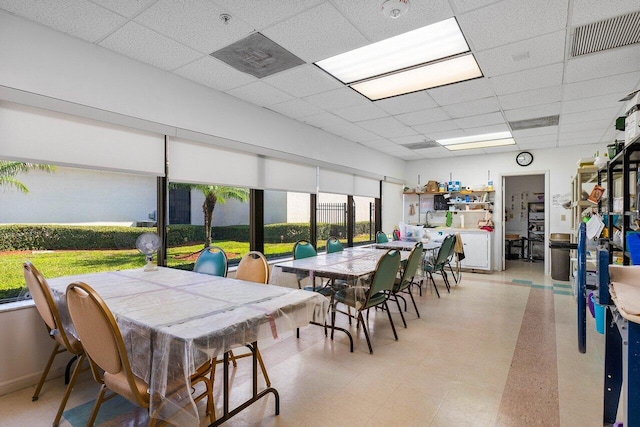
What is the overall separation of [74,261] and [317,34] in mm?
3025

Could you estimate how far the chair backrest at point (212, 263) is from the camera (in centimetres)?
312

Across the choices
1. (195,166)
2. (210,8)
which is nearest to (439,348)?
(195,166)

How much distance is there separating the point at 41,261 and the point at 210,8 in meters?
2.59

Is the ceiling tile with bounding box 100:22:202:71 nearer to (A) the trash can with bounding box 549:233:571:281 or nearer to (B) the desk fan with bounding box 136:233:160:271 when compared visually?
(B) the desk fan with bounding box 136:233:160:271

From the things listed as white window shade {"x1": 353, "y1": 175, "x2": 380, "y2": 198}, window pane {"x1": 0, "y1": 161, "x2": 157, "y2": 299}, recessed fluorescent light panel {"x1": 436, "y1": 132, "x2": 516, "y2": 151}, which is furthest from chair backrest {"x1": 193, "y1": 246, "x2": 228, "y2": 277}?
recessed fluorescent light panel {"x1": 436, "y1": 132, "x2": 516, "y2": 151}

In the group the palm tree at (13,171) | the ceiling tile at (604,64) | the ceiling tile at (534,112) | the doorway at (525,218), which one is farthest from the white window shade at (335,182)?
the doorway at (525,218)

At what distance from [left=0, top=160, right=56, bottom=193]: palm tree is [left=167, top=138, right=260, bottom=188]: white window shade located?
111 cm

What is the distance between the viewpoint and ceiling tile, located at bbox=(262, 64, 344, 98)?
3.28 m

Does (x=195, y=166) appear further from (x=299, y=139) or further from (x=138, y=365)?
(x=138, y=365)

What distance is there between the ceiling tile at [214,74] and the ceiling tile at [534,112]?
349 centimetres

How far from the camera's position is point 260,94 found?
12.9ft

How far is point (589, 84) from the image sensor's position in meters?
3.52

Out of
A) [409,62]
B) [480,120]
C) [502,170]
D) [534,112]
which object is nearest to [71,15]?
[409,62]

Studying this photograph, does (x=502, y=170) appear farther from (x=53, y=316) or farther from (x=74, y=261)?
(x=53, y=316)
